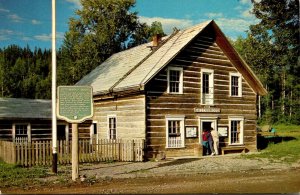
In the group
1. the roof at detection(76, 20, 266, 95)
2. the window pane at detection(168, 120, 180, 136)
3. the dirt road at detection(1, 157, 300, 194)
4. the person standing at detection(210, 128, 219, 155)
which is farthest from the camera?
the person standing at detection(210, 128, 219, 155)

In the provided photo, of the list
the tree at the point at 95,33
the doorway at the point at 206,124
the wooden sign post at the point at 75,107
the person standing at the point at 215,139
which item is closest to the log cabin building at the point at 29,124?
the doorway at the point at 206,124

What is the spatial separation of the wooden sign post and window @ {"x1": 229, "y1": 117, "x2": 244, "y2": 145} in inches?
579

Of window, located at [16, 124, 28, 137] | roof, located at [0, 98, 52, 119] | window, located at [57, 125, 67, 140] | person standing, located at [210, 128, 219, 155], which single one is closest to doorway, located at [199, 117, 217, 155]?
person standing, located at [210, 128, 219, 155]

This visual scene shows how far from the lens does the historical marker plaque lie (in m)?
13.2

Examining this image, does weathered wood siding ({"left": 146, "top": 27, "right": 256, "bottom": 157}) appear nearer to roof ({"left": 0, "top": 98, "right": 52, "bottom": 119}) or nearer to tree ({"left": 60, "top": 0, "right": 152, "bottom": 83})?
roof ({"left": 0, "top": 98, "right": 52, "bottom": 119})

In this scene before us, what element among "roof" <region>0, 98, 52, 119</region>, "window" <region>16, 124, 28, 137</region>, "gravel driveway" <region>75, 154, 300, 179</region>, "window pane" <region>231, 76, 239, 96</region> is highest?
"window pane" <region>231, 76, 239, 96</region>

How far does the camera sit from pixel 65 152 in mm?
18750

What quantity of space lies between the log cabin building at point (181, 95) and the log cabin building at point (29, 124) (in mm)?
2133

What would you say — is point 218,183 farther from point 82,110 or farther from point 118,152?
point 118,152

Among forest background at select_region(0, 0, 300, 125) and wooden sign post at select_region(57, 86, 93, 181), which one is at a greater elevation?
forest background at select_region(0, 0, 300, 125)

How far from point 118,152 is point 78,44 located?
23.8 m

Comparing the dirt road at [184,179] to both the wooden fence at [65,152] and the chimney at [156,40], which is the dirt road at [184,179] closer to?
the wooden fence at [65,152]

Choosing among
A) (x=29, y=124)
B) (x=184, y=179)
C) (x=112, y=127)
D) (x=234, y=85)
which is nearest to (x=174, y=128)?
(x=112, y=127)

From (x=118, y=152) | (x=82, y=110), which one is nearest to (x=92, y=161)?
(x=118, y=152)
